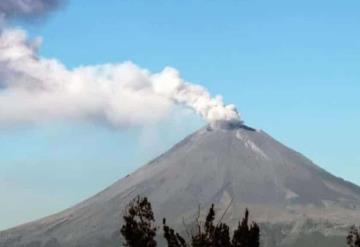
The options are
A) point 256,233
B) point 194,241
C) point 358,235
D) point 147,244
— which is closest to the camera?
point 194,241

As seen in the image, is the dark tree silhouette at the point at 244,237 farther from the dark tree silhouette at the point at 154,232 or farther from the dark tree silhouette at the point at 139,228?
the dark tree silhouette at the point at 139,228

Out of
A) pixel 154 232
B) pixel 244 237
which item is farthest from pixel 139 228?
pixel 244 237

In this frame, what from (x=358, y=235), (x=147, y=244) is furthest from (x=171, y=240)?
(x=358, y=235)

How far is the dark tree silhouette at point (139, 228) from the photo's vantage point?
5741 centimetres

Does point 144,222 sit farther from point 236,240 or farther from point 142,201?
point 236,240

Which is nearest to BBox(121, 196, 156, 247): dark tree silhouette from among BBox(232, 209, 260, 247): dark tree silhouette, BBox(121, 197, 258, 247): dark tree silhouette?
BBox(121, 197, 258, 247): dark tree silhouette

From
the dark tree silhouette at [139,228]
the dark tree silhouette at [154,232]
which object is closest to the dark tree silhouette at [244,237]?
the dark tree silhouette at [154,232]

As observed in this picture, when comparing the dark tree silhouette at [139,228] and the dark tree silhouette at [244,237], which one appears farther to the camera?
the dark tree silhouette at [244,237]

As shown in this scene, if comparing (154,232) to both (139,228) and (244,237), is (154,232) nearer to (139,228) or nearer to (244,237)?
(139,228)

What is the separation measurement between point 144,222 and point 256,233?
9.27m

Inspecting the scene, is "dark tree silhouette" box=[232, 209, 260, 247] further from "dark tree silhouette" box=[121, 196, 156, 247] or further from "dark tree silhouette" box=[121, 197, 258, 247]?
"dark tree silhouette" box=[121, 196, 156, 247]

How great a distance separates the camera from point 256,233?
61.5 metres

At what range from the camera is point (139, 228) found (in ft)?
190

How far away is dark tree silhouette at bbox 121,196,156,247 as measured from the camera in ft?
188
